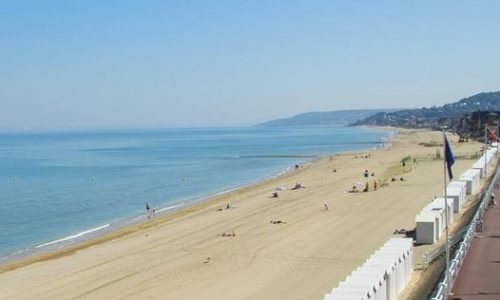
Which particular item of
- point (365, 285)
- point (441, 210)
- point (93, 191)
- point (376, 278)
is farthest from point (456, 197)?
point (93, 191)

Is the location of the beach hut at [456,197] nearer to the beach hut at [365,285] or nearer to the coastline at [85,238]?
the beach hut at [365,285]

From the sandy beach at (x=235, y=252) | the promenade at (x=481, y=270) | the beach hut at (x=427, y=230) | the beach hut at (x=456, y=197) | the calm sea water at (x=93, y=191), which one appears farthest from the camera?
the calm sea water at (x=93, y=191)

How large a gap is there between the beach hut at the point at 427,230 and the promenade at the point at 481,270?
5.29 feet

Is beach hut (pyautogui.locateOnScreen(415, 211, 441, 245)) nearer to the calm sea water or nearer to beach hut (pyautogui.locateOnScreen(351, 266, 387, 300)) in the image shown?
beach hut (pyautogui.locateOnScreen(351, 266, 387, 300))

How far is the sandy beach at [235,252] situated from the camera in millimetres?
22016

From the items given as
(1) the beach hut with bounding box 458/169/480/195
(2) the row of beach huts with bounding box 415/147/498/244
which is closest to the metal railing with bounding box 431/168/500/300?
(2) the row of beach huts with bounding box 415/147/498/244

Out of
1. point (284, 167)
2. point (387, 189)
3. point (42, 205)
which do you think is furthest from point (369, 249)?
point (284, 167)

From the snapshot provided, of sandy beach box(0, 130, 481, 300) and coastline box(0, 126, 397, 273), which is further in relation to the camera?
coastline box(0, 126, 397, 273)

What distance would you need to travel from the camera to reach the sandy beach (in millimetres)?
22016

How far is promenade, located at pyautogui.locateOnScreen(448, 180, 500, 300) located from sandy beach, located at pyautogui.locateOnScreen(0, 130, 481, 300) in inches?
163

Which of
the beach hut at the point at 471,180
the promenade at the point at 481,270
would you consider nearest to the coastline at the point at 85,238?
the beach hut at the point at 471,180

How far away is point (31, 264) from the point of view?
96.6ft

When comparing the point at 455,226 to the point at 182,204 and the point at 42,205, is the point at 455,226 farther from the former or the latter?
the point at 42,205

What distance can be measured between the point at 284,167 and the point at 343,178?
25.1 m
